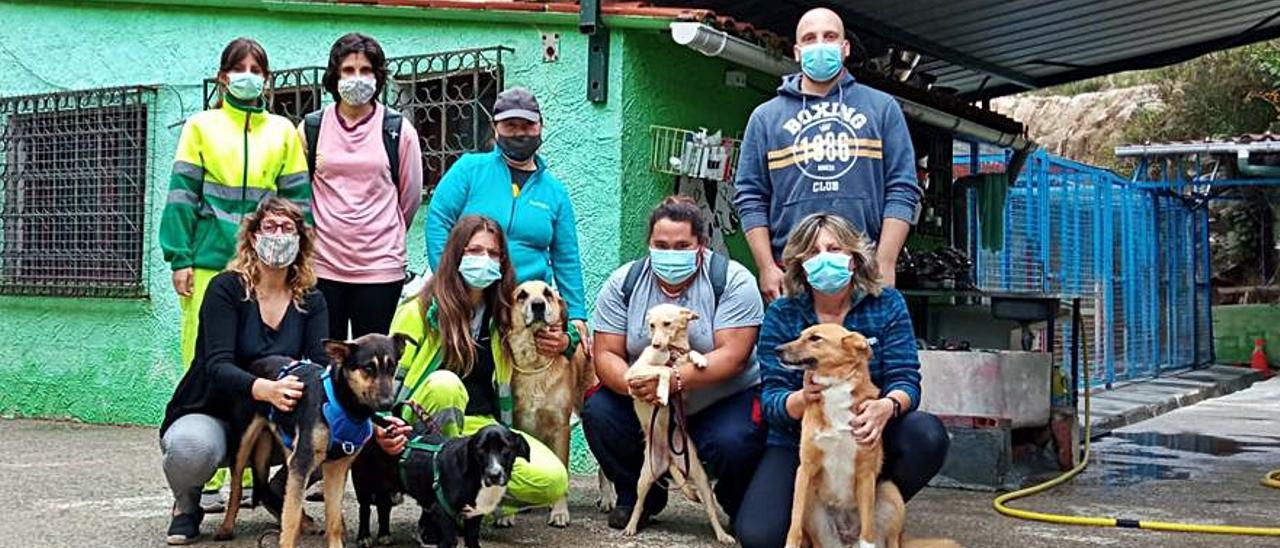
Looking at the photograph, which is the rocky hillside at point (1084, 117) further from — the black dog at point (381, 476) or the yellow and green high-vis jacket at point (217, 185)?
the black dog at point (381, 476)

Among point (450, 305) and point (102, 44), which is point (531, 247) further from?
point (102, 44)

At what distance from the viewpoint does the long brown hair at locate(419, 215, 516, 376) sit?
523cm

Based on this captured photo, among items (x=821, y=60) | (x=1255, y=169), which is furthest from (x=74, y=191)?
(x=1255, y=169)

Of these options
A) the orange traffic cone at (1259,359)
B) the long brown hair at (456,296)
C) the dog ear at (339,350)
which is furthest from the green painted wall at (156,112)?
the orange traffic cone at (1259,359)

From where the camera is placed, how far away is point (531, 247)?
19.3ft

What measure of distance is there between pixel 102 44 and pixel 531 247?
17.7 feet

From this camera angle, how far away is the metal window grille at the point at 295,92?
342 inches

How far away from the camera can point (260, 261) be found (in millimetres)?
5051

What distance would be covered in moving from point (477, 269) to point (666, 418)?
0.94 m

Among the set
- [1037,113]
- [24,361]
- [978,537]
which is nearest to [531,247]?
[978,537]

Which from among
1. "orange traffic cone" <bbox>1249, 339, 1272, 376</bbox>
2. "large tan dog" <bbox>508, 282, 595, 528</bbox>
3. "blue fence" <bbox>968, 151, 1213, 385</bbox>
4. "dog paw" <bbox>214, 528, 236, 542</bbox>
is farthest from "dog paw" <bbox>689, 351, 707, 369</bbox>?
"orange traffic cone" <bbox>1249, 339, 1272, 376</bbox>

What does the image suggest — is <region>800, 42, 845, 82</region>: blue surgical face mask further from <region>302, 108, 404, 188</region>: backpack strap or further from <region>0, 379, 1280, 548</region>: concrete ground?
<region>0, 379, 1280, 548</region>: concrete ground

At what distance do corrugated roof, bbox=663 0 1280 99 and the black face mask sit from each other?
267cm

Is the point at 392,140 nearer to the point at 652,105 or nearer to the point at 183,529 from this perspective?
the point at 183,529
